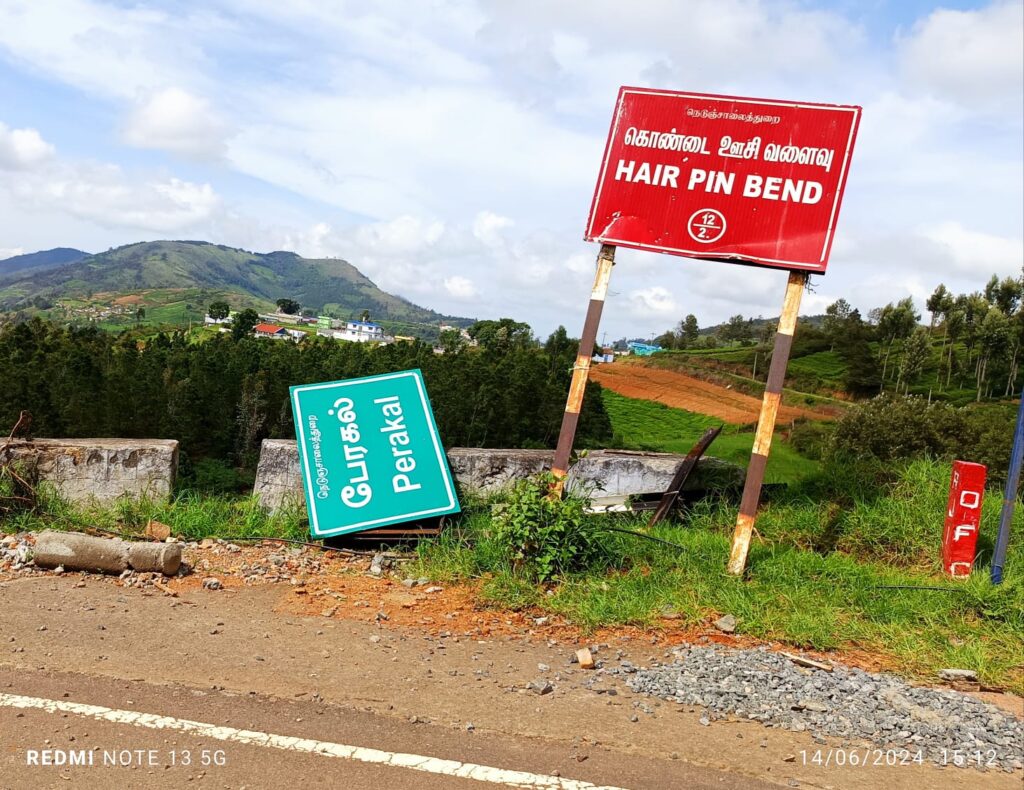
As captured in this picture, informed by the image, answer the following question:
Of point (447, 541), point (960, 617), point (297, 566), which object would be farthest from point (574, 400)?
point (960, 617)

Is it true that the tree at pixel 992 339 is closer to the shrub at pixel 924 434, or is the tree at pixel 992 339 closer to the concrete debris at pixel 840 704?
the shrub at pixel 924 434

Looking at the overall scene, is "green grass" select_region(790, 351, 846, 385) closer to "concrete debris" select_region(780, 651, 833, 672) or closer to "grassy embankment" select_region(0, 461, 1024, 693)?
"grassy embankment" select_region(0, 461, 1024, 693)

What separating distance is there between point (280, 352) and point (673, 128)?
14690 millimetres

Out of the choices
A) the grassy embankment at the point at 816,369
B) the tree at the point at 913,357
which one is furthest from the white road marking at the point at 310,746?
the tree at the point at 913,357

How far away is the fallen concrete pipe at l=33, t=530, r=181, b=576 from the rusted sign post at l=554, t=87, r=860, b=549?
2.99 meters

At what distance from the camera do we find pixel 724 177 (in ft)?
19.1

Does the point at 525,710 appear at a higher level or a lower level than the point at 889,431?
lower

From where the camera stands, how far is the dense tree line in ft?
42.2

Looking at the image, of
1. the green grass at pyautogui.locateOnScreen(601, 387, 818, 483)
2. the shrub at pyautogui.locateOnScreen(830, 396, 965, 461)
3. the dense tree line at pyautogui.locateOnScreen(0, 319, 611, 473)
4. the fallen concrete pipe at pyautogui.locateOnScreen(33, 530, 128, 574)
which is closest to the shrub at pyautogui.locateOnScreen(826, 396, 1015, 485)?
the shrub at pyautogui.locateOnScreen(830, 396, 965, 461)

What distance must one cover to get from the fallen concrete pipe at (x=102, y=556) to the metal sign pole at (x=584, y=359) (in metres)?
2.89

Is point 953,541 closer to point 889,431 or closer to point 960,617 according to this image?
point 960,617

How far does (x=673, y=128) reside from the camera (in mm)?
5977

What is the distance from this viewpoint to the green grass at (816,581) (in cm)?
470

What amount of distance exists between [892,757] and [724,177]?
4.01m
